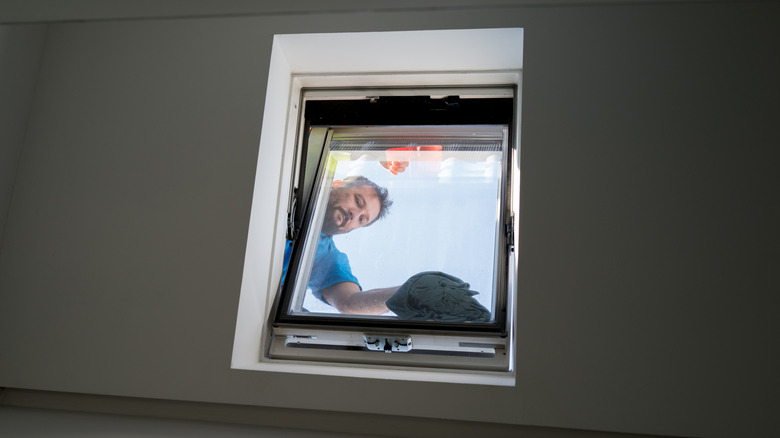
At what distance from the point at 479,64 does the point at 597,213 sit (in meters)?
0.85

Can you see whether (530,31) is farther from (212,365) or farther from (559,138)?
(212,365)

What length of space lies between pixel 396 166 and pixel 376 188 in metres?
0.13

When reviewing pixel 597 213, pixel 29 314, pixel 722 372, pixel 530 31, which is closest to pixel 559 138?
pixel 597 213

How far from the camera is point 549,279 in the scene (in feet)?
6.40

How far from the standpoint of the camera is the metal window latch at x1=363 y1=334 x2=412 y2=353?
227 centimetres

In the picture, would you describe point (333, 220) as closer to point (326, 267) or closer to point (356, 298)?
point (326, 267)

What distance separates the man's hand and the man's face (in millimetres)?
120

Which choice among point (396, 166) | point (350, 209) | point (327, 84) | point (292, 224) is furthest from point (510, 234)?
point (327, 84)

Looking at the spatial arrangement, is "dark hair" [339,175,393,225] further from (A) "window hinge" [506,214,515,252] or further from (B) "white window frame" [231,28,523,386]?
(A) "window hinge" [506,214,515,252]

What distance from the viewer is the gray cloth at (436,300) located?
91.0 inches

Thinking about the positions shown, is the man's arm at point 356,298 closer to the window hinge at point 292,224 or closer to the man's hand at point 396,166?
the window hinge at point 292,224

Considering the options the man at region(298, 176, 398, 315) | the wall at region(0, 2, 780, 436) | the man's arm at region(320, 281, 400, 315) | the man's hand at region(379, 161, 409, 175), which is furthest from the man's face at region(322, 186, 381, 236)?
the wall at region(0, 2, 780, 436)

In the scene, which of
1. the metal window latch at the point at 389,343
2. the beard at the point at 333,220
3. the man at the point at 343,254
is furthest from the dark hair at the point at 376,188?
the metal window latch at the point at 389,343

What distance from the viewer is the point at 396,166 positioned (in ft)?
8.48
